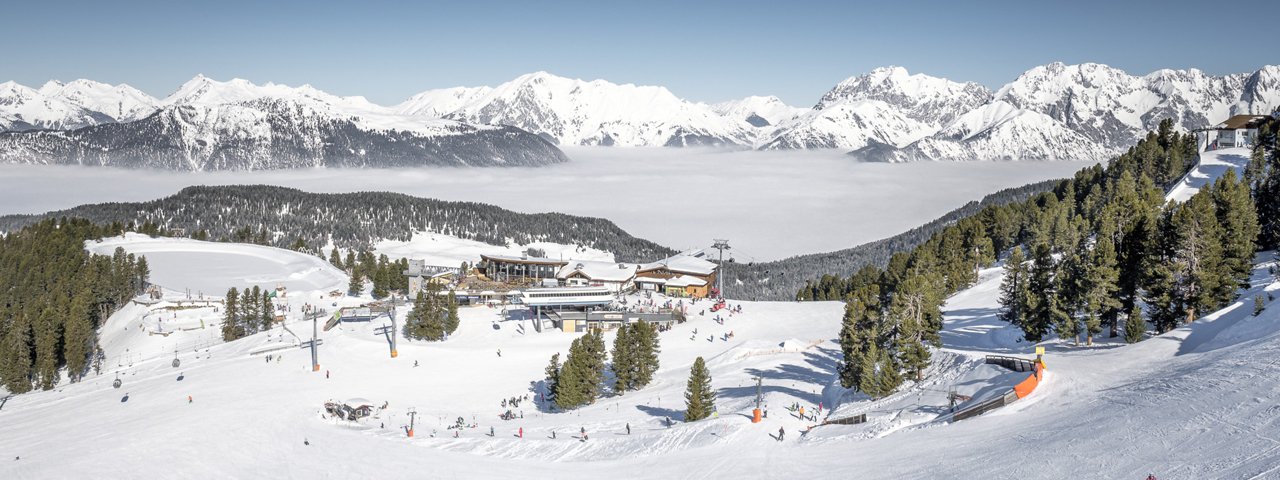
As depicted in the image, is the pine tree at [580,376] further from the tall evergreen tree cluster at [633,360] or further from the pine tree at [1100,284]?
the pine tree at [1100,284]

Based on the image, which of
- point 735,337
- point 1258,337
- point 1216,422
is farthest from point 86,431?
point 1258,337

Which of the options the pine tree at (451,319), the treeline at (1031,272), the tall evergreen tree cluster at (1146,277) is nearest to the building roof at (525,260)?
the pine tree at (451,319)

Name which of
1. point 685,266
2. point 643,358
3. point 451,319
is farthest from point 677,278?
point 643,358

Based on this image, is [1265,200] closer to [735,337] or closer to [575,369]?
[735,337]

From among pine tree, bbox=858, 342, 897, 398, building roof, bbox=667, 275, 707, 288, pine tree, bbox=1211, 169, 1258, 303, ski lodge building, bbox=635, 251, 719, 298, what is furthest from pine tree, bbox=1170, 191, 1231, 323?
building roof, bbox=667, 275, 707, 288

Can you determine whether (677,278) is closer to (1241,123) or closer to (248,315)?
(248,315)
